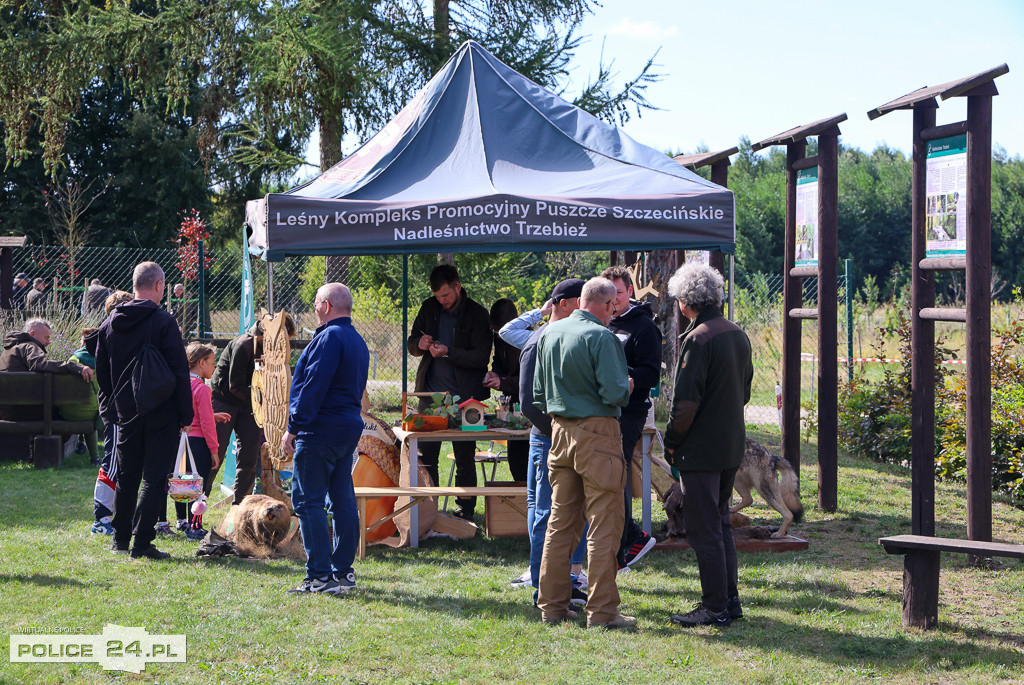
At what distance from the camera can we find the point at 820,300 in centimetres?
796

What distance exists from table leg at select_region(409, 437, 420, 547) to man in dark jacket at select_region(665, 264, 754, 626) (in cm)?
227

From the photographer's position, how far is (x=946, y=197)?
6.29m

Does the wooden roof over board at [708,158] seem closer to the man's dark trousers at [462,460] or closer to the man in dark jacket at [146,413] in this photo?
the man's dark trousers at [462,460]

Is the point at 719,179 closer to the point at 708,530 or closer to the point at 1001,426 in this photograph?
the point at 1001,426

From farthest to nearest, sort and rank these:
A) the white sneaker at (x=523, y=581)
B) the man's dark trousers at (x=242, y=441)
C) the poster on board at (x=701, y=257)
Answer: the poster on board at (x=701, y=257)
the man's dark trousers at (x=242, y=441)
the white sneaker at (x=523, y=581)

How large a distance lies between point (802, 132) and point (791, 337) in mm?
1684

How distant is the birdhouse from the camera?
699 cm

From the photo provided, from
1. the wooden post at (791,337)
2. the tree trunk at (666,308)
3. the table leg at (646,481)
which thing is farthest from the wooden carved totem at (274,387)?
the tree trunk at (666,308)

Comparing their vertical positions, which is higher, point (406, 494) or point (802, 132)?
point (802, 132)

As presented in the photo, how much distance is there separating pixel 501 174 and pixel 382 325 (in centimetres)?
1004

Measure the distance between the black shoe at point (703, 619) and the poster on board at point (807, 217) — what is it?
3783mm

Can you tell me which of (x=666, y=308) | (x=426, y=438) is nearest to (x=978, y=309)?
(x=426, y=438)

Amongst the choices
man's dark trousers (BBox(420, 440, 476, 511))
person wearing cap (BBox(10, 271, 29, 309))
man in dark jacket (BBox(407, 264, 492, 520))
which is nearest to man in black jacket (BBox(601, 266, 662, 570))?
man in dark jacket (BBox(407, 264, 492, 520))

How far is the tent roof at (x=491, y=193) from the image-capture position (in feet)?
21.2
